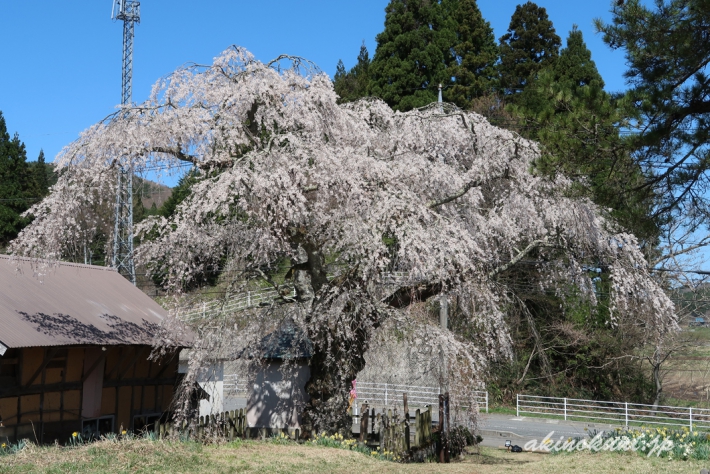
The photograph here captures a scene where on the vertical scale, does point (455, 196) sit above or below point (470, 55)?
below

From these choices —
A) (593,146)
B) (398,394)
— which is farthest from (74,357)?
(398,394)

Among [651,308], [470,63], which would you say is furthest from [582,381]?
[470,63]

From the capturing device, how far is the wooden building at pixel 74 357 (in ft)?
45.5

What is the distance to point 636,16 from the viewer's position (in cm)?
1007

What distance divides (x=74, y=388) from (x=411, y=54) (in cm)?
2748

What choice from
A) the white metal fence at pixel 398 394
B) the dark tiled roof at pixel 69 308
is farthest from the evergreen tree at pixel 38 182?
the dark tiled roof at pixel 69 308

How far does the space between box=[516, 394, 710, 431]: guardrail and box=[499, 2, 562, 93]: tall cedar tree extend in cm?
1855

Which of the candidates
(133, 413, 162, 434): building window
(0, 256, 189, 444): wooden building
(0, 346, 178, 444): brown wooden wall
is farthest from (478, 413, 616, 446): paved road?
(0, 256, 189, 444): wooden building

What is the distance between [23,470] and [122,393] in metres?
8.43

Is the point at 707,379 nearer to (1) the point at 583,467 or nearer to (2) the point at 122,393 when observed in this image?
(1) the point at 583,467

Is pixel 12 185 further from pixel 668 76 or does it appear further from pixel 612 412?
pixel 668 76

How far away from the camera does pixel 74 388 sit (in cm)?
1568

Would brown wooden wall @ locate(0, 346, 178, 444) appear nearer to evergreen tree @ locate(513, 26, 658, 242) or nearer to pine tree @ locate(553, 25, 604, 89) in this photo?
evergreen tree @ locate(513, 26, 658, 242)

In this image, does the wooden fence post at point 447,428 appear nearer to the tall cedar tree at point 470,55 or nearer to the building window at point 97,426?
the building window at point 97,426
